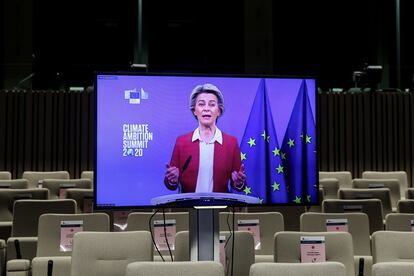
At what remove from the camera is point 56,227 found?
16.2 feet

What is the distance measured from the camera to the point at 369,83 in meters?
11.7

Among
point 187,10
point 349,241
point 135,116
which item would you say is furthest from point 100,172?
point 187,10

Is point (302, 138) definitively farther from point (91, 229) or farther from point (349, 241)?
point (91, 229)

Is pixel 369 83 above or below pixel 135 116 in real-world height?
above

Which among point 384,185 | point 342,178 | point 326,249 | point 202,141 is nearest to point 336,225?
point 326,249

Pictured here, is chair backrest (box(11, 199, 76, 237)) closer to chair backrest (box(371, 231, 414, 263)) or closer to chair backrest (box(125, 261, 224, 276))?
chair backrest (box(125, 261, 224, 276))

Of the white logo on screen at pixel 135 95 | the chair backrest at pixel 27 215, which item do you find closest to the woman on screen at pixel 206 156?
the white logo on screen at pixel 135 95

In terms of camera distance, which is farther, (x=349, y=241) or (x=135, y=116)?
(x=349, y=241)

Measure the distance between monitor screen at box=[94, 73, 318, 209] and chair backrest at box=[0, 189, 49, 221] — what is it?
3.56 m

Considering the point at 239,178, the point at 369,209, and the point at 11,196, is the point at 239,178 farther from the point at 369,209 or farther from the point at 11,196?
the point at 11,196

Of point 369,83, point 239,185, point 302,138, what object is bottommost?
point 239,185

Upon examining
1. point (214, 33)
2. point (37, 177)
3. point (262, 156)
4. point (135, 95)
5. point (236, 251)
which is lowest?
point (236, 251)

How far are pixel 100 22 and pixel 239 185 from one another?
1337cm

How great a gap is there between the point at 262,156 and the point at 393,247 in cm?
144
